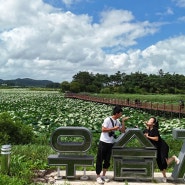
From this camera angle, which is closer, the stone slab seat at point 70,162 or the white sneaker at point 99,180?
the white sneaker at point 99,180

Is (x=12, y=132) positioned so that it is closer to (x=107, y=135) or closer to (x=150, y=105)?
(x=107, y=135)

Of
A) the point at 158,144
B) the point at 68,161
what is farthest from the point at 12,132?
the point at 158,144

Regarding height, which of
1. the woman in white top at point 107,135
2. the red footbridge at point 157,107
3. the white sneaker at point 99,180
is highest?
the woman in white top at point 107,135

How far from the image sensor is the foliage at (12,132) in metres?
11.7

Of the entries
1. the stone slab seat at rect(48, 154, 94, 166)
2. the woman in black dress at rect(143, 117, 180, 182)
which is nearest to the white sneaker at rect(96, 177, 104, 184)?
the stone slab seat at rect(48, 154, 94, 166)

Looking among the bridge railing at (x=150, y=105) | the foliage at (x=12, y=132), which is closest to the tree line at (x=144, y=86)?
the bridge railing at (x=150, y=105)

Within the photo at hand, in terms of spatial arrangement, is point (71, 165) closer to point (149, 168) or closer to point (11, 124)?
point (149, 168)

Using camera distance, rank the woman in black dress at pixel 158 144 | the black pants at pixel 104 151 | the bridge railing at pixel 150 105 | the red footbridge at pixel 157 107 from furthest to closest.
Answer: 1. the bridge railing at pixel 150 105
2. the red footbridge at pixel 157 107
3. the woman in black dress at pixel 158 144
4. the black pants at pixel 104 151

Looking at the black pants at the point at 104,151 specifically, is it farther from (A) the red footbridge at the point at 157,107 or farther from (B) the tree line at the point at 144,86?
(B) the tree line at the point at 144,86

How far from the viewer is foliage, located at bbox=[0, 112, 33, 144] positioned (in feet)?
38.3

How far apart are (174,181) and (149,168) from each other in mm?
688

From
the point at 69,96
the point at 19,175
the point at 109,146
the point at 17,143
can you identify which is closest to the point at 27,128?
the point at 17,143

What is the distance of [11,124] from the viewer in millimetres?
12008

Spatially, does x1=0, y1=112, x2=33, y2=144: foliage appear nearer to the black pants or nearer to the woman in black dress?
the black pants
